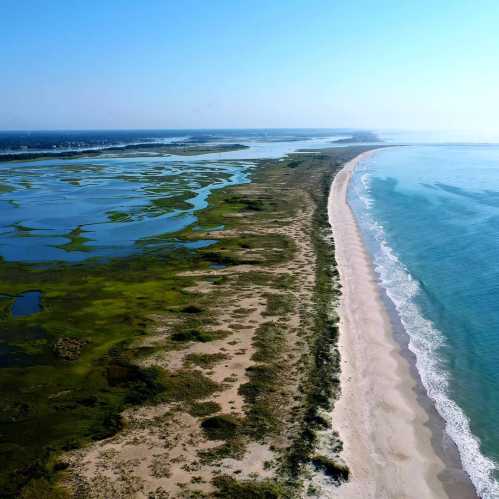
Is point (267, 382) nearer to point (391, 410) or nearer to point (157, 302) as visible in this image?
point (391, 410)

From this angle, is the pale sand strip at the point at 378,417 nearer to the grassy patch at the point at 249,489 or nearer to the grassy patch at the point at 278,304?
the grassy patch at the point at 249,489

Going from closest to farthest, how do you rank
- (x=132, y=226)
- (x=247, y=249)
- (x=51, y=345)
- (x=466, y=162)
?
1. (x=51, y=345)
2. (x=247, y=249)
3. (x=132, y=226)
4. (x=466, y=162)

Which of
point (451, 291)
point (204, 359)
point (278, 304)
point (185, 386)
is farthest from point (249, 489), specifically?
point (451, 291)

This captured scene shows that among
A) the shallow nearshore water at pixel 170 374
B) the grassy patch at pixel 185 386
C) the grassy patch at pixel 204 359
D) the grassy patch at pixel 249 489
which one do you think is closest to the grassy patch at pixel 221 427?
the shallow nearshore water at pixel 170 374

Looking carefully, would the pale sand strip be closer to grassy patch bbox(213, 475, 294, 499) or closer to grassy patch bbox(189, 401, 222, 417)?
grassy patch bbox(213, 475, 294, 499)

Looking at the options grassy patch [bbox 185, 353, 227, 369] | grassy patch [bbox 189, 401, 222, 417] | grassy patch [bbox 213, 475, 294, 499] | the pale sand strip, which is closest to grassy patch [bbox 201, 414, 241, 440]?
grassy patch [bbox 189, 401, 222, 417]

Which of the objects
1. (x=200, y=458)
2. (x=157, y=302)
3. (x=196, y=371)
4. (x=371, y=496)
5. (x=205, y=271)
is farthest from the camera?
(x=205, y=271)

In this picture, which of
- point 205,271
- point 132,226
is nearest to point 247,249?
point 205,271
